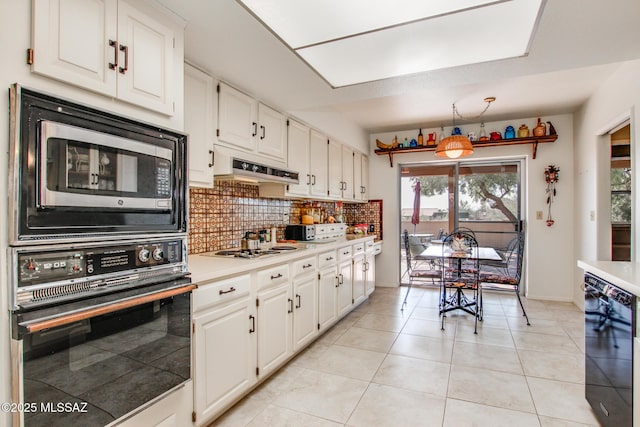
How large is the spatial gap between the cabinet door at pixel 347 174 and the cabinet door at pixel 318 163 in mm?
537

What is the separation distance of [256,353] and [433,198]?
405 cm

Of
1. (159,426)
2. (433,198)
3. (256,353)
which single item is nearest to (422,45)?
(256,353)

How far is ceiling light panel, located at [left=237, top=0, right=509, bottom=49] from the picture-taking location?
1.66 m

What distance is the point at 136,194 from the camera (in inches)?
55.7

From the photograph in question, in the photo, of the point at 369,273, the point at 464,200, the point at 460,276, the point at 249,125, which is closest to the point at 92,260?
the point at 249,125

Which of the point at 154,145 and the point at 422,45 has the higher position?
the point at 422,45

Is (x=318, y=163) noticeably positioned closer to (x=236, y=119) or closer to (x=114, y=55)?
(x=236, y=119)

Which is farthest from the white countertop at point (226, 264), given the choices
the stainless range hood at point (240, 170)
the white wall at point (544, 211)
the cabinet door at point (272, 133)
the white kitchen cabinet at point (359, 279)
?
the white wall at point (544, 211)

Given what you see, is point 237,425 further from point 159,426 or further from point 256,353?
point 159,426

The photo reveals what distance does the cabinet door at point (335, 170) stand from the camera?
4.15 meters

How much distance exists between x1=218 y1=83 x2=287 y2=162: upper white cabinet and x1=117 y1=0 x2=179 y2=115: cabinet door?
2.50 feet

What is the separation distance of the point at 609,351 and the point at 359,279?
2650 millimetres

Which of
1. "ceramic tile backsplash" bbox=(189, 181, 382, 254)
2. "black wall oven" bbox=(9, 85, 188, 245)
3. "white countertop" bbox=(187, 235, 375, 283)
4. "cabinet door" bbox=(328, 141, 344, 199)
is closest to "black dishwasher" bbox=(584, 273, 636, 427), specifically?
"white countertop" bbox=(187, 235, 375, 283)

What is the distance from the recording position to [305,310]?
9.42 ft
